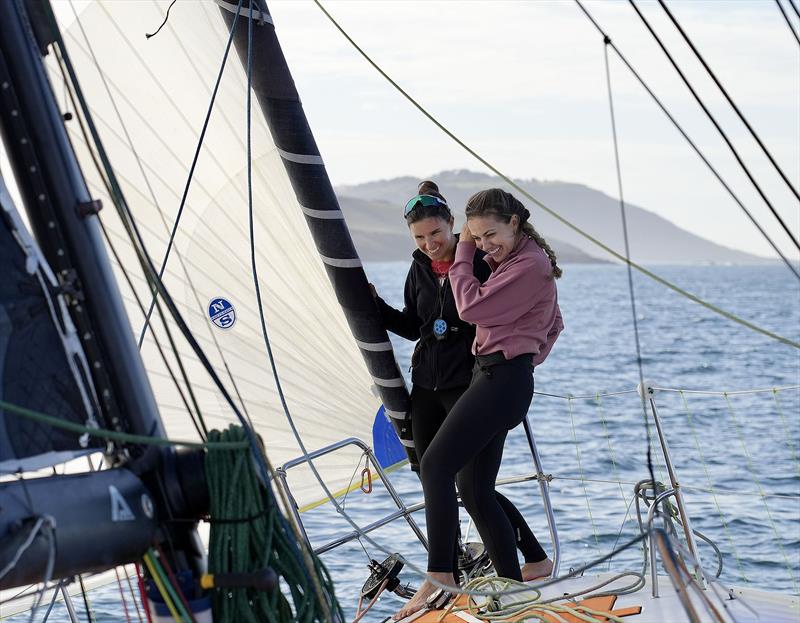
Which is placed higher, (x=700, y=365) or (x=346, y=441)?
(x=346, y=441)

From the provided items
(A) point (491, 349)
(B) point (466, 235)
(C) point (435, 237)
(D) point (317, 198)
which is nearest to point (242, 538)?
(A) point (491, 349)

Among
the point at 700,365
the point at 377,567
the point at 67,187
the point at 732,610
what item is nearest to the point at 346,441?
the point at 377,567

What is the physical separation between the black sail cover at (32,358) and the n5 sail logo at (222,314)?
209 centimetres

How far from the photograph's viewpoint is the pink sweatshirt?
3441 millimetres

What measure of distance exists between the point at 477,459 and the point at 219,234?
1.77 metres

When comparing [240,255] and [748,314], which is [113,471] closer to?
[240,255]

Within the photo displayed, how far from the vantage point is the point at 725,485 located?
10.5 meters

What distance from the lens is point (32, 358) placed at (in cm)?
261

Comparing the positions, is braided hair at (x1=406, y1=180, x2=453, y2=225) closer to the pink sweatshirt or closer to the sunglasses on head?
the sunglasses on head

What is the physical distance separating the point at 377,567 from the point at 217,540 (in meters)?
1.59

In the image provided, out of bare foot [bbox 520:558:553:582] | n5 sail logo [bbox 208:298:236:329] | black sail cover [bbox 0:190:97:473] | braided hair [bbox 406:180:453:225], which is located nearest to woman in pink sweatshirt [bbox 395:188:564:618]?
braided hair [bbox 406:180:453:225]

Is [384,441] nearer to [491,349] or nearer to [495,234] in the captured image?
[491,349]

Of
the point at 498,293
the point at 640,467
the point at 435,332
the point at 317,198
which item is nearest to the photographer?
the point at 498,293

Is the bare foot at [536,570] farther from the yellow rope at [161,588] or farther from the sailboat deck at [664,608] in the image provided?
the yellow rope at [161,588]
